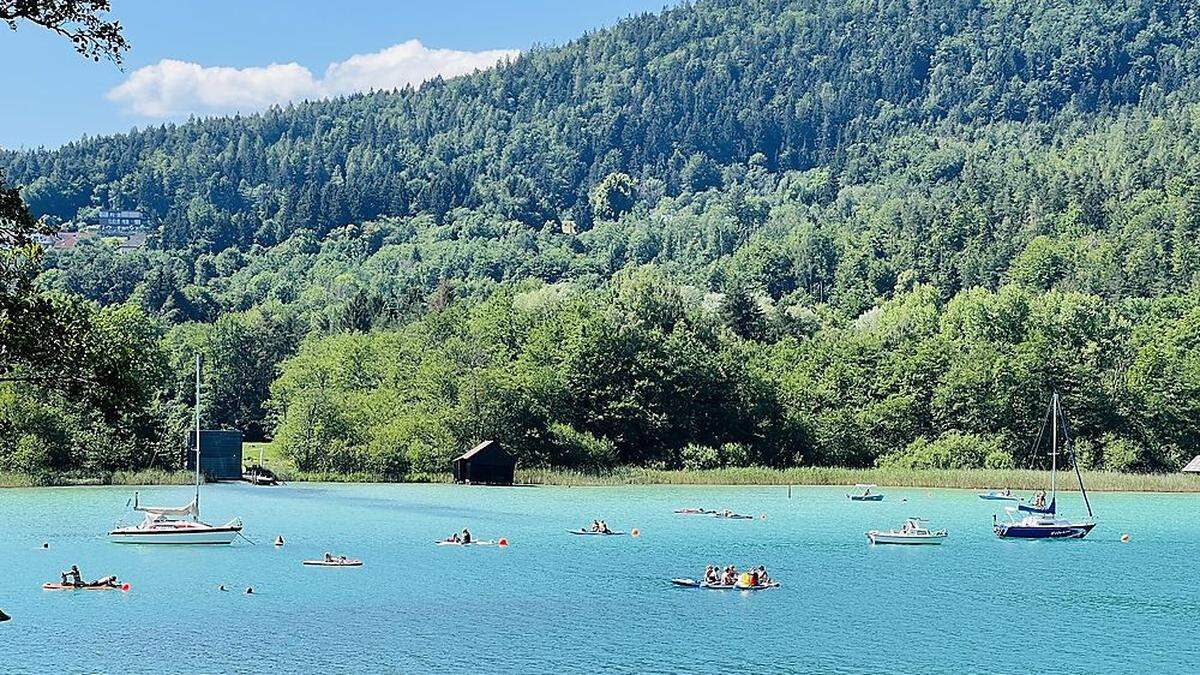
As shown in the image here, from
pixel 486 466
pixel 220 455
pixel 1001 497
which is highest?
pixel 220 455

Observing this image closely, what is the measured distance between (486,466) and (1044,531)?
134 ft

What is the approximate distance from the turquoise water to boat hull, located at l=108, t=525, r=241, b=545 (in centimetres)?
59

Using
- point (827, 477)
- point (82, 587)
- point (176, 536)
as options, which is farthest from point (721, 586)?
point (827, 477)

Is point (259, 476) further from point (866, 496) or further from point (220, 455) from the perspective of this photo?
point (866, 496)

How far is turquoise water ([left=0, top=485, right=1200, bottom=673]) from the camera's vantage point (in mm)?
39469

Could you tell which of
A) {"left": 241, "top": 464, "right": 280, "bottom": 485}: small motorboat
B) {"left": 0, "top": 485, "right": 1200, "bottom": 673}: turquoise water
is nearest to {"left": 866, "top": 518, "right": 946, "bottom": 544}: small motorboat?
{"left": 0, "top": 485, "right": 1200, "bottom": 673}: turquoise water

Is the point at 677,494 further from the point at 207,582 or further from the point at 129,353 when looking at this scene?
the point at 129,353

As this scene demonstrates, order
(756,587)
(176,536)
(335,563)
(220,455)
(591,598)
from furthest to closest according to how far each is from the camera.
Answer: (220,455) < (176,536) < (335,563) < (756,587) < (591,598)

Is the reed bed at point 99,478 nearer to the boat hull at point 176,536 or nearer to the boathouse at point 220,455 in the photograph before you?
the boathouse at point 220,455

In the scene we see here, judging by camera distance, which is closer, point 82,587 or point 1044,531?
point 82,587

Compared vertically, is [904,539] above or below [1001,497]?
below

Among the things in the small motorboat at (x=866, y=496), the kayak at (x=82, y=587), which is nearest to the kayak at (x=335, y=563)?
the kayak at (x=82, y=587)

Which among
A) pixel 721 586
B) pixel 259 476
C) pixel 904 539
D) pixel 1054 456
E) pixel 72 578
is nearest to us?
pixel 72 578

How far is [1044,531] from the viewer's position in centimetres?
7012
